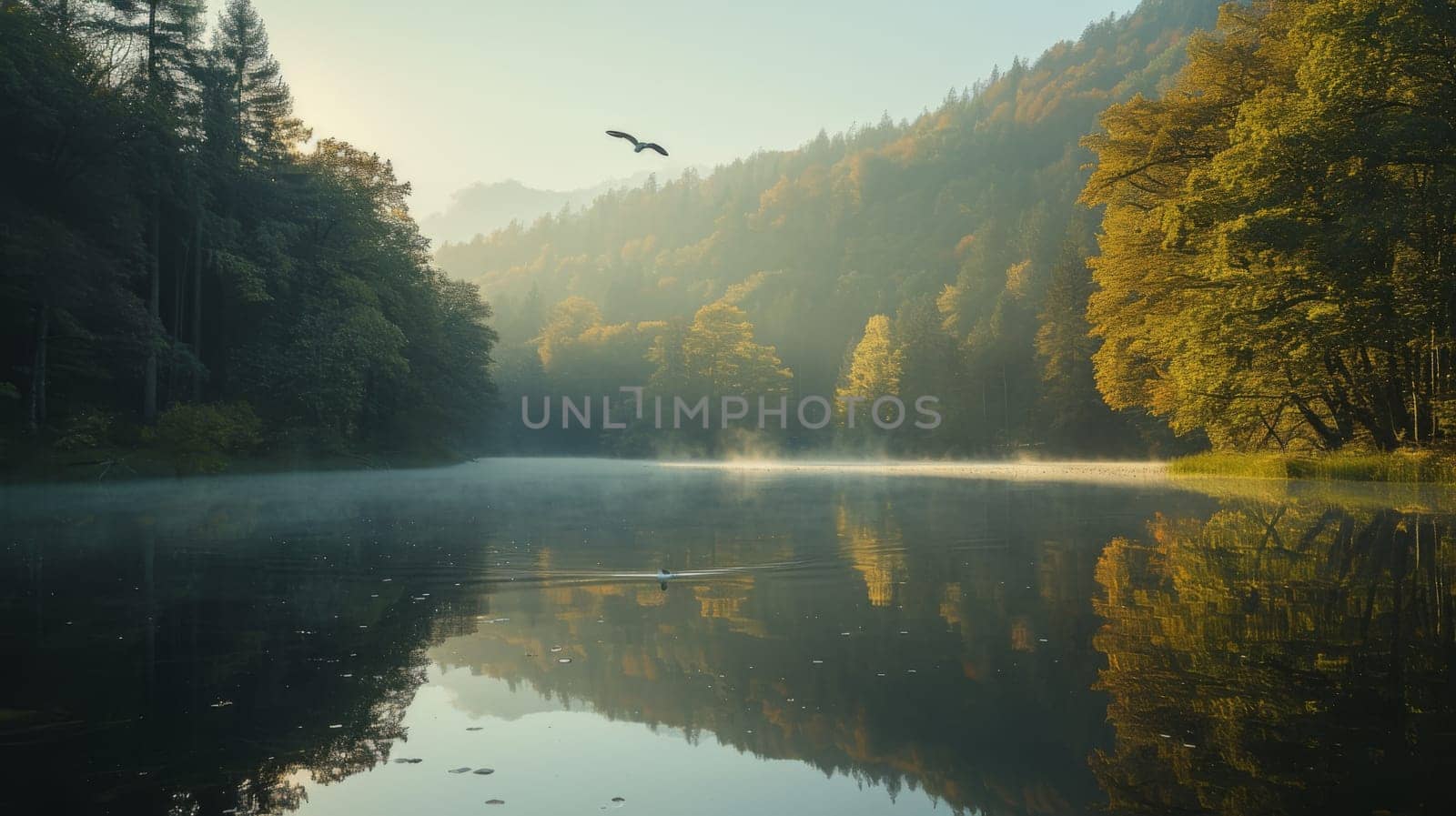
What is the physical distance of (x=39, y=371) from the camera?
3700 cm

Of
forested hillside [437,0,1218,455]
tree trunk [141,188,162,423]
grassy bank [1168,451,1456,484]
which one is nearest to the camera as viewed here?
grassy bank [1168,451,1456,484]

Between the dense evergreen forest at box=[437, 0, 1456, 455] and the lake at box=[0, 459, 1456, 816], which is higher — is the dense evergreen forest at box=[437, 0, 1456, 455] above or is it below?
above

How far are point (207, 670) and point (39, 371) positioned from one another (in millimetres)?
37102

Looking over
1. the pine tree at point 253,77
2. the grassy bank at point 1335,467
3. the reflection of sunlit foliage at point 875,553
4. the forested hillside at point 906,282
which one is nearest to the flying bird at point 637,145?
the reflection of sunlit foliage at point 875,553

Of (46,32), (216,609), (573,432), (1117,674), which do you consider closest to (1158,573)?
(1117,674)

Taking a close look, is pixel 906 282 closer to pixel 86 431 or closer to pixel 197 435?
pixel 197 435

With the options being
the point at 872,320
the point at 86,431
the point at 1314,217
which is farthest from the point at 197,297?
the point at 872,320

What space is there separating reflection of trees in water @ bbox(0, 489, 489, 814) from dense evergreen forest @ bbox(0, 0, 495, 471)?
28657mm

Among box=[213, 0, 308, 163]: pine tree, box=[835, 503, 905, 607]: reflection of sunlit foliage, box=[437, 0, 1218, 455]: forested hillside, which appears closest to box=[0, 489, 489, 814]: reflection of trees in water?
box=[835, 503, 905, 607]: reflection of sunlit foliage

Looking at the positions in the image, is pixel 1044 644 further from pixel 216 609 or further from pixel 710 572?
pixel 216 609

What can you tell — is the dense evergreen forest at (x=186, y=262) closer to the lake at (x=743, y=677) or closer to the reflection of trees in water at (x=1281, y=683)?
the lake at (x=743, y=677)

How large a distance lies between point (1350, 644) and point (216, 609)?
10.1 metres

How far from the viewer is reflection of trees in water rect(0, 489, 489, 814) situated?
5027mm

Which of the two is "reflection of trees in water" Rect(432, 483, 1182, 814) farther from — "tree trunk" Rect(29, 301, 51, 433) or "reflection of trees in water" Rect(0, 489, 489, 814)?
"tree trunk" Rect(29, 301, 51, 433)
